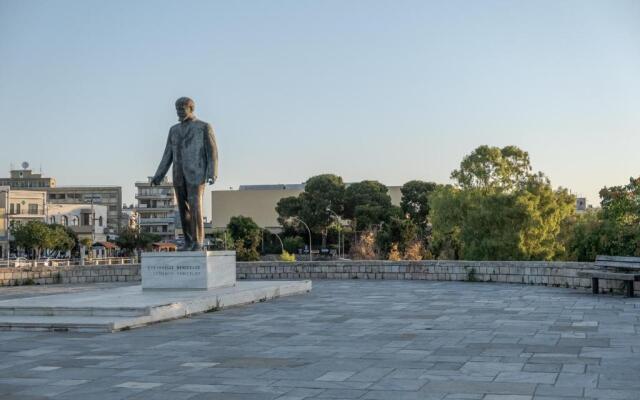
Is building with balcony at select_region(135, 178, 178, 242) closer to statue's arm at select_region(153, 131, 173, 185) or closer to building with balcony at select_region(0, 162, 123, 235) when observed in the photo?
building with balcony at select_region(0, 162, 123, 235)

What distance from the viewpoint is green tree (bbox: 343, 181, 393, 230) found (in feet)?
273

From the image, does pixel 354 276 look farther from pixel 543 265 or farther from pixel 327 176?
pixel 327 176

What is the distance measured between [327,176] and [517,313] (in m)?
76.3

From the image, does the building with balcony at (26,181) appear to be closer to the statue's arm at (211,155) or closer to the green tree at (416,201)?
the green tree at (416,201)

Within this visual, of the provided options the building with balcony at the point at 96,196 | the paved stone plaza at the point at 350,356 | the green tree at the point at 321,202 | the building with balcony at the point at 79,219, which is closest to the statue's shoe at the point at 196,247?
the paved stone plaza at the point at 350,356

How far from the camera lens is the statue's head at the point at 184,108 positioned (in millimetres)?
17156

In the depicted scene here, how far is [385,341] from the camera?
10.2 meters

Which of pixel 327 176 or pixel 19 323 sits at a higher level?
pixel 327 176

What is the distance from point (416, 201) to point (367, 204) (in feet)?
17.4

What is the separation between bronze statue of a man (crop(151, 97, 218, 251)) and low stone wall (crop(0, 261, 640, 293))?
8707mm

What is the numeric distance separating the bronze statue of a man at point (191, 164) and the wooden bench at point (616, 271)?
8.52 metres

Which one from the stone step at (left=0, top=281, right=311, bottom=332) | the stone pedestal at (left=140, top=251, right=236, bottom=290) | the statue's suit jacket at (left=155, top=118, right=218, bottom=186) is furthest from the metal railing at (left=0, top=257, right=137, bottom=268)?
the stone step at (left=0, top=281, right=311, bottom=332)

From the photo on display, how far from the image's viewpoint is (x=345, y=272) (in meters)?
25.4

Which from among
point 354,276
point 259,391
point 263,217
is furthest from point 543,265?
point 263,217
